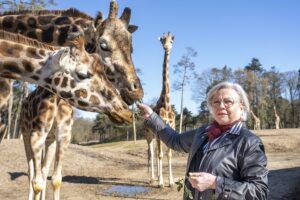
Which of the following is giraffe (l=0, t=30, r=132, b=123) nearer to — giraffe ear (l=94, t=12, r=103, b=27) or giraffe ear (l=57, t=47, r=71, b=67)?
giraffe ear (l=57, t=47, r=71, b=67)

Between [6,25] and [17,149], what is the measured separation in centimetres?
1258

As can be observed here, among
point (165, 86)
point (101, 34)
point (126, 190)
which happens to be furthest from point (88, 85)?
point (165, 86)

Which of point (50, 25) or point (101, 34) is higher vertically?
point (50, 25)

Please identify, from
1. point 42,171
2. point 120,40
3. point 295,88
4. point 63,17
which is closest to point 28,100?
point 42,171

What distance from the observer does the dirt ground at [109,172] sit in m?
10.5

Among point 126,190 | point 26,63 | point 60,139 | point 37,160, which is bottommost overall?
point 126,190

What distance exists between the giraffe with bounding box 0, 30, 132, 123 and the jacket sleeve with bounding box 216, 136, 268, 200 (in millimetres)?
1336

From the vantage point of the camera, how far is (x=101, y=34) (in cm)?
680

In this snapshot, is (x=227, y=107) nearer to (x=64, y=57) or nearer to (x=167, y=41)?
(x=64, y=57)

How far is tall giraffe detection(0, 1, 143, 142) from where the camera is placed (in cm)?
Answer: 650

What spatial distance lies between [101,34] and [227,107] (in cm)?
400

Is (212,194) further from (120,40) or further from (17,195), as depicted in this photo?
(17,195)

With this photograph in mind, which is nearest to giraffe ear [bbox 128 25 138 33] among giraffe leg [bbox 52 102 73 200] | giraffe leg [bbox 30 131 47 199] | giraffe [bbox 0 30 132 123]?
giraffe leg [bbox 52 102 73 200]

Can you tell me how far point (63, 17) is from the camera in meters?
6.91
